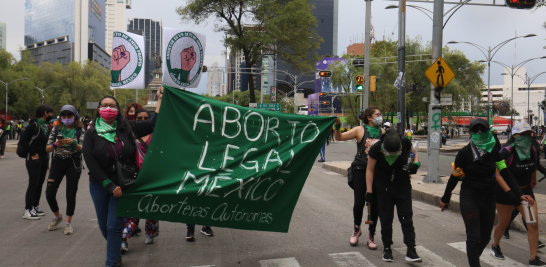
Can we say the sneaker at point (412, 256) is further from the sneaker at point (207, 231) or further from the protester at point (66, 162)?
the protester at point (66, 162)

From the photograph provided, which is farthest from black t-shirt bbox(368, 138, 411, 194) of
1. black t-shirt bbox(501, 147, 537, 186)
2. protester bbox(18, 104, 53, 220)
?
protester bbox(18, 104, 53, 220)

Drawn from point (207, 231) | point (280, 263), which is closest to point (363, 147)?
point (280, 263)

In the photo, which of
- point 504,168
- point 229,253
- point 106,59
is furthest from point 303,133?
point 106,59

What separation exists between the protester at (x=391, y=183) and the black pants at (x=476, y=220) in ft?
2.27

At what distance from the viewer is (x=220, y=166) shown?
4949mm

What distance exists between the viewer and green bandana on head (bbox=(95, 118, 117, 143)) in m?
4.73

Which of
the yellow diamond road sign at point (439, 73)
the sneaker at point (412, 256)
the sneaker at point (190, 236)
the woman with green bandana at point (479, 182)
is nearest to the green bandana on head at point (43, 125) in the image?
the sneaker at point (190, 236)

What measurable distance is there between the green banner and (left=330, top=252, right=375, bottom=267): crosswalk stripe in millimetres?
860

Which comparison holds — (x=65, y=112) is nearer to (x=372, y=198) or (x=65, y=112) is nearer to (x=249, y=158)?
(x=249, y=158)

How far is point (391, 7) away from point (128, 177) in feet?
68.6

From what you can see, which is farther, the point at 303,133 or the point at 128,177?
the point at 303,133

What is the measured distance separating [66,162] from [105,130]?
2.35m

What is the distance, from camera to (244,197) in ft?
16.4

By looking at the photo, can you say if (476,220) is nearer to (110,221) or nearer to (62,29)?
(110,221)
